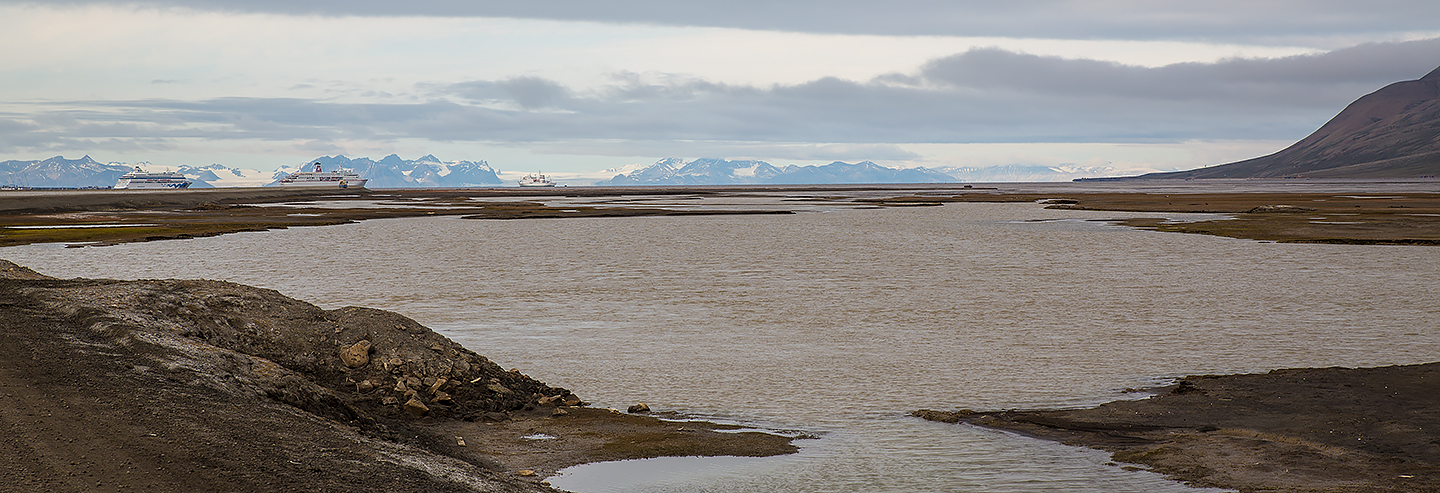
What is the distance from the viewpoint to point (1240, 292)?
3309 cm

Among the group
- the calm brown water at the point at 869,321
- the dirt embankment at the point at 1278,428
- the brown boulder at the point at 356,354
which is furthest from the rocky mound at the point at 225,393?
the dirt embankment at the point at 1278,428

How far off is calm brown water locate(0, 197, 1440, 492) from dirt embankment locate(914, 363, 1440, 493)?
74 cm

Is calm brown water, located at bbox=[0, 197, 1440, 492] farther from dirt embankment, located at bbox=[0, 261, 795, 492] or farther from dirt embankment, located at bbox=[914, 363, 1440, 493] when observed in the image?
dirt embankment, located at bbox=[0, 261, 795, 492]

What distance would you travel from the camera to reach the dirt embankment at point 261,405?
11.1 meters

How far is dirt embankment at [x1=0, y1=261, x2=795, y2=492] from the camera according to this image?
11094mm

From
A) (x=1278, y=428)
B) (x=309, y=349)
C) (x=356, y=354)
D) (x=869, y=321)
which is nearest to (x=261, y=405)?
(x=356, y=354)

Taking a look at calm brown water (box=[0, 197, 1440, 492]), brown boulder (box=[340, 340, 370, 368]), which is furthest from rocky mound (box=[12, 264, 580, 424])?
calm brown water (box=[0, 197, 1440, 492])

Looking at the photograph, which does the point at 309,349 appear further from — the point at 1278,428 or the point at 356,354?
the point at 1278,428

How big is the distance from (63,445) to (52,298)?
7.11m

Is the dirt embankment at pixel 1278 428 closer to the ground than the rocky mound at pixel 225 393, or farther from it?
closer to the ground

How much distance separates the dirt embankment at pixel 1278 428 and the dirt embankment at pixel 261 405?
4.69 metres

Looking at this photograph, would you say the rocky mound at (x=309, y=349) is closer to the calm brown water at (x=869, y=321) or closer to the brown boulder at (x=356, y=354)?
the brown boulder at (x=356, y=354)

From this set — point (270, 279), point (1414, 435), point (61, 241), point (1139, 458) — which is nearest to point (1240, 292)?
point (1414, 435)

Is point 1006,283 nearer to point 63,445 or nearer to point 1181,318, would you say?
point 1181,318
